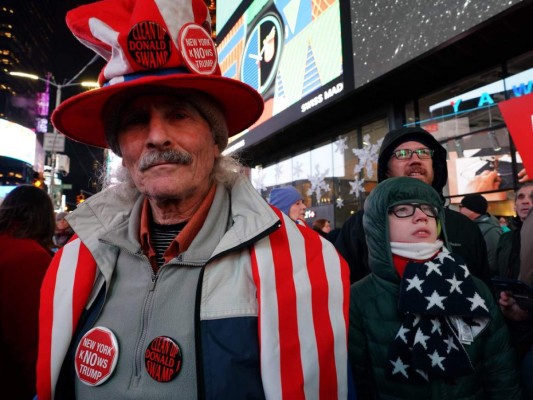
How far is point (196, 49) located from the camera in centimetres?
155

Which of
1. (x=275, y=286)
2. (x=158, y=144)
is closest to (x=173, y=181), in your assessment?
(x=158, y=144)

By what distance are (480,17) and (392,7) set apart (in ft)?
6.88

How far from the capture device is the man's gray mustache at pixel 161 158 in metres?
1.56

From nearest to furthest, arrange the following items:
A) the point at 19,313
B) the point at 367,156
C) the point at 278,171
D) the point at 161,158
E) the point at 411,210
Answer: the point at 161,158 < the point at 411,210 < the point at 19,313 < the point at 367,156 < the point at 278,171

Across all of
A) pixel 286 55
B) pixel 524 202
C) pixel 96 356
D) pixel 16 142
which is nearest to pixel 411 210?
pixel 96 356

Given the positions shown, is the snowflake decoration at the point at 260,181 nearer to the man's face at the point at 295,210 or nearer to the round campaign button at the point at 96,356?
the man's face at the point at 295,210

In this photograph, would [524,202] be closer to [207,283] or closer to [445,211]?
[445,211]

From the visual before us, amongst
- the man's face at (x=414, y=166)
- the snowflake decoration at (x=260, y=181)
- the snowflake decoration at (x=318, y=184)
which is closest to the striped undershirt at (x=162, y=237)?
the man's face at (x=414, y=166)

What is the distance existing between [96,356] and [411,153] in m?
2.52

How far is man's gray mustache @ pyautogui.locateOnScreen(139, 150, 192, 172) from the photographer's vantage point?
1.56 m

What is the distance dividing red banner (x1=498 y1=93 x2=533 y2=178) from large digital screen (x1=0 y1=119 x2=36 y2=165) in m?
36.2

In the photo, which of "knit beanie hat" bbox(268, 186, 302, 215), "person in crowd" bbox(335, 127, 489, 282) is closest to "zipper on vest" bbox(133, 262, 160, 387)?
"person in crowd" bbox(335, 127, 489, 282)

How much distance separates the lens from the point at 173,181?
5.14ft

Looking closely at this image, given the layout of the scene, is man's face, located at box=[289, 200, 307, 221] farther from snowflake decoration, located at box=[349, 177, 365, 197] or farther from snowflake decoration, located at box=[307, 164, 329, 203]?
snowflake decoration, located at box=[307, 164, 329, 203]
